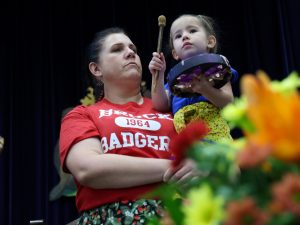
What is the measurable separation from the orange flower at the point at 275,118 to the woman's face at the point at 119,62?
98 cm

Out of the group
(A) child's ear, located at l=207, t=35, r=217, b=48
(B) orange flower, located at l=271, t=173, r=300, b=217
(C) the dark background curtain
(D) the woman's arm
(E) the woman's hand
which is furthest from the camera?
(C) the dark background curtain

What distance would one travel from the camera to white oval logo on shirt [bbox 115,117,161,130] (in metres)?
1.16

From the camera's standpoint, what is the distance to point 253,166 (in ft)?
1.09

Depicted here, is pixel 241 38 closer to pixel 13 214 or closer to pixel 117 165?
pixel 13 214

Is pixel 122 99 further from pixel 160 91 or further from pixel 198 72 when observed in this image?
pixel 198 72

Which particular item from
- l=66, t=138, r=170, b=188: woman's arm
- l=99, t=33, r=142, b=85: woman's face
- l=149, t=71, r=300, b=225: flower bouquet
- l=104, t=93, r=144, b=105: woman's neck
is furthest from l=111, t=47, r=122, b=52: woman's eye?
l=149, t=71, r=300, b=225: flower bouquet

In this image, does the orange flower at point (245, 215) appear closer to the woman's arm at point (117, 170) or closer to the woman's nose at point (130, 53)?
the woman's arm at point (117, 170)

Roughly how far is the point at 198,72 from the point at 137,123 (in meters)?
0.19

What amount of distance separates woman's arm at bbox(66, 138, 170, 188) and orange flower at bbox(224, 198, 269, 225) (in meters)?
0.72

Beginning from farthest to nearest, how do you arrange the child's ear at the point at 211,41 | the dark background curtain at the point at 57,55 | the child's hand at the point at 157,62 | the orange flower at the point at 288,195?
the dark background curtain at the point at 57,55 < the child's ear at the point at 211,41 < the child's hand at the point at 157,62 < the orange flower at the point at 288,195

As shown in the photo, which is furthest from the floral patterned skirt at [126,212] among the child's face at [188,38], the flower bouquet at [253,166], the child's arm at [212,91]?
the flower bouquet at [253,166]

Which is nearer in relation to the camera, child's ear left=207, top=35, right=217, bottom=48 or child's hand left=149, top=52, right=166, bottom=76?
child's hand left=149, top=52, right=166, bottom=76

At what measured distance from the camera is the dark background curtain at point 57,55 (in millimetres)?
2570

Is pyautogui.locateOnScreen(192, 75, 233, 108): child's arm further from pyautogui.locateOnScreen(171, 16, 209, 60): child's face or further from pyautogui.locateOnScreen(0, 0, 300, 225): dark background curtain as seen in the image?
pyautogui.locateOnScreen(0, 0, 300, 225): dark background curtain
